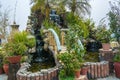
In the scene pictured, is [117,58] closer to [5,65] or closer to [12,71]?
[12,71]

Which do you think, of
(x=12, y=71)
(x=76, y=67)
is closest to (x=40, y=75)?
(x=76, y=67)

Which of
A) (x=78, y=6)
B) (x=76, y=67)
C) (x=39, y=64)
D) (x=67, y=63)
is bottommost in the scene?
(x=39, y=64)

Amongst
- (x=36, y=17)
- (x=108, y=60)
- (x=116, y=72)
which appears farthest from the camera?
(x=36, y=17)

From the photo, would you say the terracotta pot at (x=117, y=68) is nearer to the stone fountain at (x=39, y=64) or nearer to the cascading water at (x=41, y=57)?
the stone fountain at (x=39, y=64)

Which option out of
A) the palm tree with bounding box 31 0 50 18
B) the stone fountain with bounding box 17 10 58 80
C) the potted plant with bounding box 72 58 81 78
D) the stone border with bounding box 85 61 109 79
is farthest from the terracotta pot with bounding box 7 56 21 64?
the palm tree with bounding box 31 0 50 18

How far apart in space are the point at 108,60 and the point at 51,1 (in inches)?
240

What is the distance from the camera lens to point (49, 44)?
9992mm

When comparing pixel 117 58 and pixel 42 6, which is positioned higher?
pixel 42 6

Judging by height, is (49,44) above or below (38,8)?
below

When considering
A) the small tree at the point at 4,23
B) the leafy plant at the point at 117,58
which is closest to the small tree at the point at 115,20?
the leafy plant at the point at 117,58

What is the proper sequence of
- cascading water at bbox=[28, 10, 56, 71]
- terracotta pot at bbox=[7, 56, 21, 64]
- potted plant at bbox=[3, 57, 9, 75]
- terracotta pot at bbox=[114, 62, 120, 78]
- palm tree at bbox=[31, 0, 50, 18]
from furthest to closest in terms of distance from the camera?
palm tree at bbox=[31, 0, 50, 18], cascading water at bbox=[28, 10, 56, 71], potted plant at bbox=[3, 57, 9, 75], terracotta pot at bbox=[114, 62, 120, 78], terracotta pot at bbox=[7, 56, 21, 64]

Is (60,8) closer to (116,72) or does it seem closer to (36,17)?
(36,17)

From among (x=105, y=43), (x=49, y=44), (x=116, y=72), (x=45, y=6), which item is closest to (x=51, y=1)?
(x=45, y=6)

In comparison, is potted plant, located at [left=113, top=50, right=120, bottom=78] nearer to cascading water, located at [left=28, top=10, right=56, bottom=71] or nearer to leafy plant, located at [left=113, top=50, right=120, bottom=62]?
leafy plant, located at [left=113, top=50, right=120, bottom=62]
